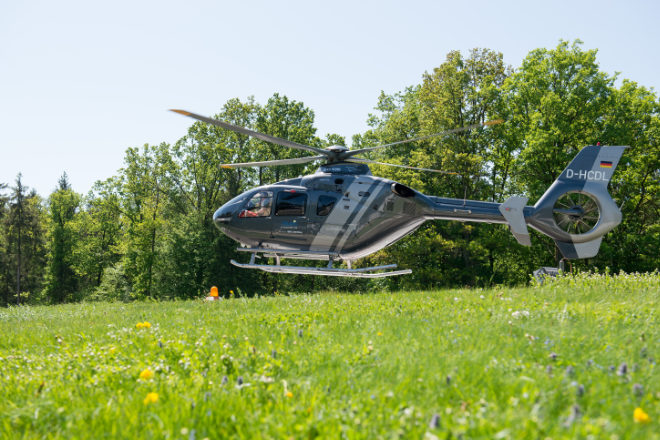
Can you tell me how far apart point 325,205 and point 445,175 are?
789 inches

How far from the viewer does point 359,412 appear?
293 cm

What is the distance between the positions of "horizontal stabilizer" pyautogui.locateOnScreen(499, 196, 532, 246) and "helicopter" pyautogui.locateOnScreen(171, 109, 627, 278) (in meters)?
0.03

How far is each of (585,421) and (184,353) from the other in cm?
339

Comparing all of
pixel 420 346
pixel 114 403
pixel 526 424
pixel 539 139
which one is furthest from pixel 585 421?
pixel 539 139

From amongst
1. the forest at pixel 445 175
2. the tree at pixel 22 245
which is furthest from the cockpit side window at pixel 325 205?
the tree at pixel 22 245

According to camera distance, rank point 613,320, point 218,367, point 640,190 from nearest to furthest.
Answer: point 218,367
point 613,320
point 640,190

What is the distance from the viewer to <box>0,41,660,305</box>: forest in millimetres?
26297

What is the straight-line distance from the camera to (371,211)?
1316 centimetres

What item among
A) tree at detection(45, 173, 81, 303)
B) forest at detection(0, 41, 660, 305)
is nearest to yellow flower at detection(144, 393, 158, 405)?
forest at detection(0, 41, 660, 305)

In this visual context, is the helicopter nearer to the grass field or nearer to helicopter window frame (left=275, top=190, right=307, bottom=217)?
helicopter window frame (left=275, top=190, right=307, bottom=217)

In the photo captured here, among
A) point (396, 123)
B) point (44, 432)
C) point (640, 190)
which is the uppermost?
point (396, 123)

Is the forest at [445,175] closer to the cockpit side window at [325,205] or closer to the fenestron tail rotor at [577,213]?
the fenestron tail rotor at [577,213]

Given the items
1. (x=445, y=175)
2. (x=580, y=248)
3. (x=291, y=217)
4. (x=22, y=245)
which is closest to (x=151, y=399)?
(x=291, y=217)

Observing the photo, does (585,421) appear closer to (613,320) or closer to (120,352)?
(613,320)
